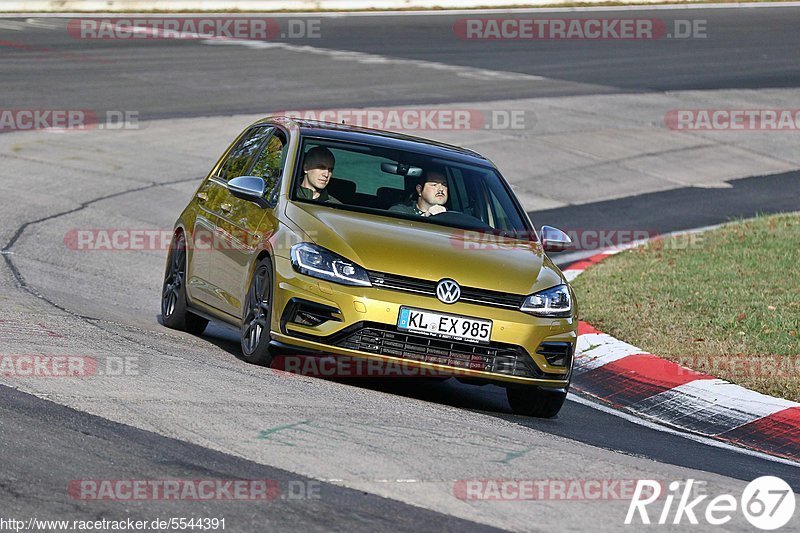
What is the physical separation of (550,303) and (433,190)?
1.35 m

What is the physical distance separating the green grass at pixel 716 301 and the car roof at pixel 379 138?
7.05ft

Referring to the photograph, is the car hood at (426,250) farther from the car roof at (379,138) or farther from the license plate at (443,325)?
the car roof at (379,138)

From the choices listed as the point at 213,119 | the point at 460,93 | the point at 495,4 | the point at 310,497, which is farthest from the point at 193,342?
the point at 495,4

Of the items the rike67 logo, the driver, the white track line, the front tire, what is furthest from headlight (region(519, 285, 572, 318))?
the white track line

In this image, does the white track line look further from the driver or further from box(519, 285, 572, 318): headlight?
box(519, 285, 572, 318): headlight

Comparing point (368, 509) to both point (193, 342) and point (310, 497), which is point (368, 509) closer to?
point (310, 497)

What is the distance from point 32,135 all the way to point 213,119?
3.17 meters

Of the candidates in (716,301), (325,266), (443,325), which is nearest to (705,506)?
(443,325)

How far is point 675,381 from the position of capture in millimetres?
9922

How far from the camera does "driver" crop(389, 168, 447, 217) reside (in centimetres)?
948

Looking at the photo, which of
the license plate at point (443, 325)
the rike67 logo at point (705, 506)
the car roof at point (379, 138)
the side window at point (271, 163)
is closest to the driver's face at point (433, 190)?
the car roof at point (379, 138)

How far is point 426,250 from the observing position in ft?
28.0

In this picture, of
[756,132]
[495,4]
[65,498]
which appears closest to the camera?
[65,498]

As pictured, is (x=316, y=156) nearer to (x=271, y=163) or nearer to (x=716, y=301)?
(x=271, y=163)
